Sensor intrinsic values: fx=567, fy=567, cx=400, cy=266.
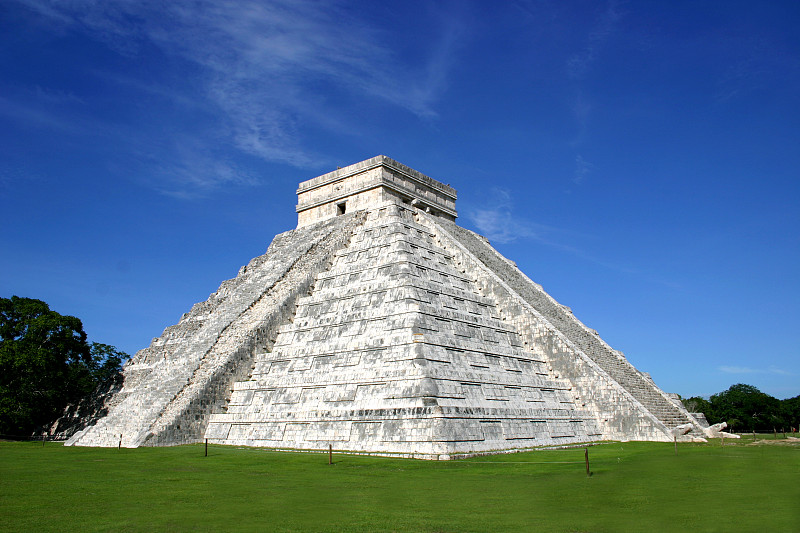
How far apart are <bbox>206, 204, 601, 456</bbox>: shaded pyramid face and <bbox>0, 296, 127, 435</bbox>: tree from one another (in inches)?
366

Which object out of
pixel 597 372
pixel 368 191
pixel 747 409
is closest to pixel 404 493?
pixel 597 372

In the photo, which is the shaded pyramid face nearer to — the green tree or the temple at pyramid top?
the temple at pyramid top

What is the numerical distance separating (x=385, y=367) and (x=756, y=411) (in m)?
46.5

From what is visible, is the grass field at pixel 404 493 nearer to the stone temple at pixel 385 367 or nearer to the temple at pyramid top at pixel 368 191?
the stone temple at pixel 385 367

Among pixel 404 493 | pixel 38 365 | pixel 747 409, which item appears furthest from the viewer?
pixel 747 409

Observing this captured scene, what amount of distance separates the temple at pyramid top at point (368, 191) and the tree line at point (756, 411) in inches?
1049

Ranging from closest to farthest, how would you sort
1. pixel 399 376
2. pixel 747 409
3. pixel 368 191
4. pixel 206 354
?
pixel 399 376 < pixel 206 354 < pixel 368 191 < pixel 747 409

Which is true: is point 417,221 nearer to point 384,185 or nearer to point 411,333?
point 384,185

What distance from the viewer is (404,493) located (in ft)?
28.5

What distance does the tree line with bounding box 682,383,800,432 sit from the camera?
142 feet

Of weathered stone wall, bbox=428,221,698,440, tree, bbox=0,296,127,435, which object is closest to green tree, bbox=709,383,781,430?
weathered stone wall, bbox=428,221,698,440

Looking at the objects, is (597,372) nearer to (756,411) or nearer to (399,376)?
(399,376)

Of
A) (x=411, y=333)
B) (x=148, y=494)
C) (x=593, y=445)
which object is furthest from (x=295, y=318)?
(x=148, y=494)

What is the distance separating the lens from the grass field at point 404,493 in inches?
259
